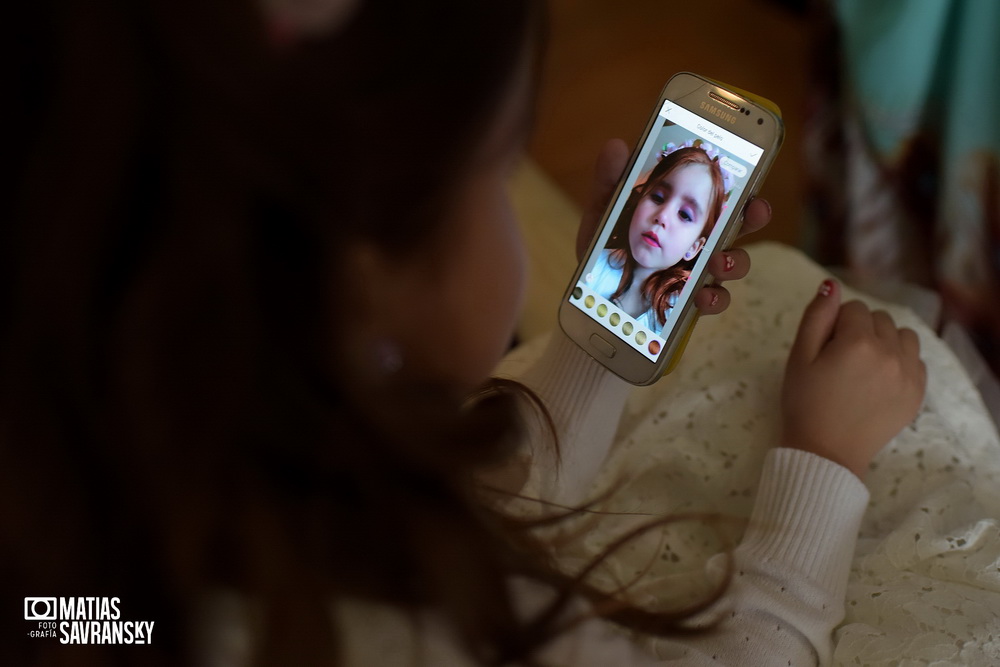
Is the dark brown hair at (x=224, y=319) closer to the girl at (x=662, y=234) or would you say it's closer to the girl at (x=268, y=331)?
the girl at (x=268, y=331)

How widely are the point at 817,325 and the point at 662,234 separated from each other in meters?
0.15

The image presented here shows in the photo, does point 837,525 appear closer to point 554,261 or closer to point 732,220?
point 732,220

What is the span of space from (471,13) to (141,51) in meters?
0.12

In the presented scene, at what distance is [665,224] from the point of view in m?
0.56

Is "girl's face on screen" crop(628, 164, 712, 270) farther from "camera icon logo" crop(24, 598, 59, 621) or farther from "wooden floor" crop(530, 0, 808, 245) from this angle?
"wooden floor" crop(530, 0, 808, 245)

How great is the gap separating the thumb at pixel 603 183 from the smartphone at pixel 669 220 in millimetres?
24

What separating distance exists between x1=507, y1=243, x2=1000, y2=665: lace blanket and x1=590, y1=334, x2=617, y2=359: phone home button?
0.08m

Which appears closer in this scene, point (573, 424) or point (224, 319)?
point (224, 319)

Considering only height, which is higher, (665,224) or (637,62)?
(637,62)

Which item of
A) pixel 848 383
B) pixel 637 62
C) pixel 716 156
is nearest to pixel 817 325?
pixel 848 383

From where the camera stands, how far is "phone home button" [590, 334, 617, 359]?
0.59m

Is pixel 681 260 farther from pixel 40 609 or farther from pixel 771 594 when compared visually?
pixel 40 609

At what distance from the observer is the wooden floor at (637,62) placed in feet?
4.11

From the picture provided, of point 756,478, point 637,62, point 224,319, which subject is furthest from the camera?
point 637,62
